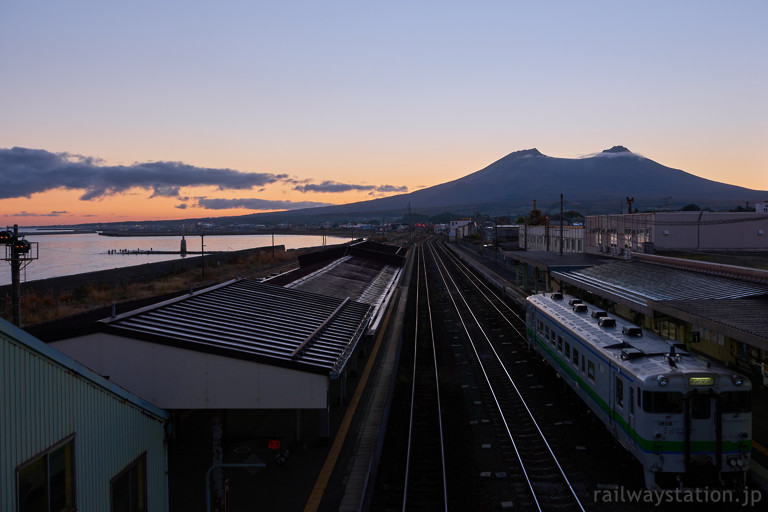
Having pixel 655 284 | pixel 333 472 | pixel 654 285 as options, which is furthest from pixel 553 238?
pixel 333 472

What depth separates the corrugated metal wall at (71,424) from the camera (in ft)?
21.3

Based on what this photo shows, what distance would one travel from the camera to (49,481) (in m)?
7.12

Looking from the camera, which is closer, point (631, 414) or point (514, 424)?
point (631, 414)

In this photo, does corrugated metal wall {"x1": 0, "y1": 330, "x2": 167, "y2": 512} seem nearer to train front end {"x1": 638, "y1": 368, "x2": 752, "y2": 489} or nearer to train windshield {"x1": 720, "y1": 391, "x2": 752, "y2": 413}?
train front end {"x1": 638, "y1": 368, "x2": 752, "y2": 489}

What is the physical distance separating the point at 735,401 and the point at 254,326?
11.1 meters

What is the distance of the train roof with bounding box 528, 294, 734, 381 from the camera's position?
10.9 m

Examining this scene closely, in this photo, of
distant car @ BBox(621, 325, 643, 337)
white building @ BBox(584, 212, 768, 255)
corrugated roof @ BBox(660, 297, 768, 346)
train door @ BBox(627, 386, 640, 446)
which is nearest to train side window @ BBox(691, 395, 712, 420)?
train door @ BBox(627, 386, 640, 446)

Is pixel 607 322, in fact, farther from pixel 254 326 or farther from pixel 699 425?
pixel 254 326

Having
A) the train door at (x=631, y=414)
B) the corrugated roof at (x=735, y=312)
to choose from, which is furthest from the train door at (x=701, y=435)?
the corrugated roof at (x=735, y=312)

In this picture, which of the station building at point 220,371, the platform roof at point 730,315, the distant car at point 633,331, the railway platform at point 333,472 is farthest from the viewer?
the distant car at point 633,331

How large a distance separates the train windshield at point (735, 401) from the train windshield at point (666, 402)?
761 mm

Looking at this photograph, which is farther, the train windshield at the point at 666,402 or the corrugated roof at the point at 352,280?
the corrugated roof at the point at 352,280

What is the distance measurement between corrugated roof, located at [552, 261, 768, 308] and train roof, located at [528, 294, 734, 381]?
3.52 metres

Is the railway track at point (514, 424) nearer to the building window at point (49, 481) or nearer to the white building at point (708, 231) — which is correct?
the building window at point (49, 481)
